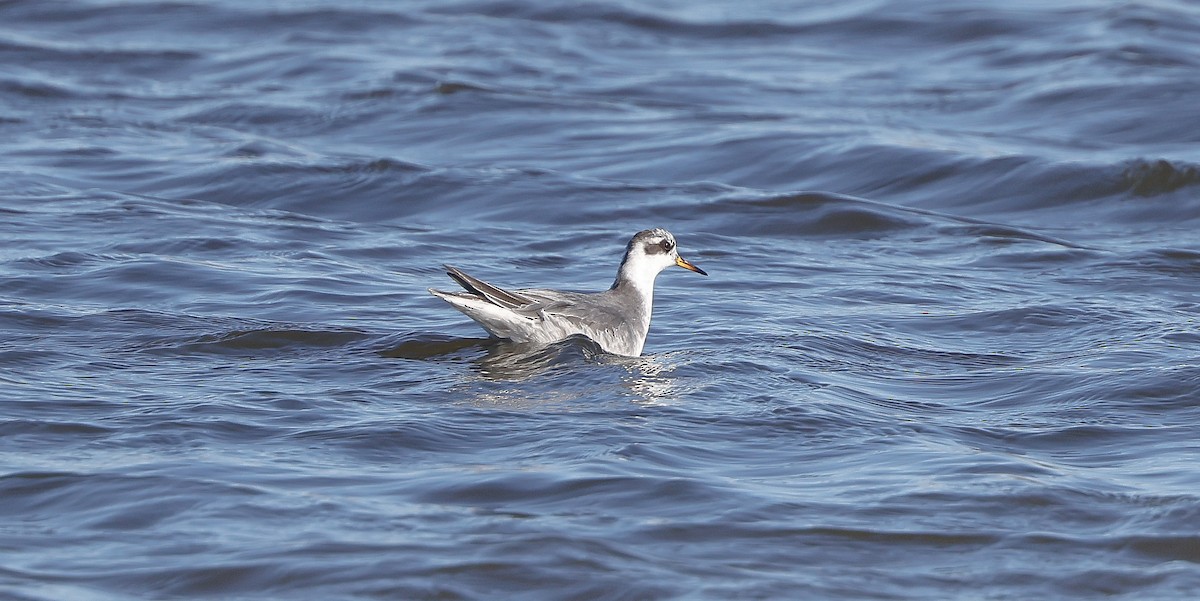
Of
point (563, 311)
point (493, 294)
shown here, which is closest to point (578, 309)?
point (563, 311)

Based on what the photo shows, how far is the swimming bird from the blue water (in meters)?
0.17

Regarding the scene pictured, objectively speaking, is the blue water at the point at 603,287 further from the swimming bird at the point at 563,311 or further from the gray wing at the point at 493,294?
the gray wing at the point at 493,294

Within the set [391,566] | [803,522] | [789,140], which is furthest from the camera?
[789,140]

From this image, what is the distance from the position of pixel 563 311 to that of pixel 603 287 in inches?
80.0

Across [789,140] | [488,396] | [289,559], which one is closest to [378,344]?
[488,396]

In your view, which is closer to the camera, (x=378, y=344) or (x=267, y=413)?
(x=267, y=413)

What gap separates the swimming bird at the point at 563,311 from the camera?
8.82 metres

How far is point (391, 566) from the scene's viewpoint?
5914 mm

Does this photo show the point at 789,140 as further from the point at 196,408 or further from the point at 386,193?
the point at 196,408

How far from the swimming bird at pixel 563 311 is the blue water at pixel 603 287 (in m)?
0.17

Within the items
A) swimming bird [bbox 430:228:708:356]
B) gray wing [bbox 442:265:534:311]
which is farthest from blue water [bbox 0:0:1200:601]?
gray wing [bbox 442:265:534:311]

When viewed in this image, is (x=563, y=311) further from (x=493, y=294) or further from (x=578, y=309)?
(x=493, y=294)

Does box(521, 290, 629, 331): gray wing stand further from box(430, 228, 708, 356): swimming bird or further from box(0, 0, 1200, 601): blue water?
box(0, 0, 1200, 601): blue water

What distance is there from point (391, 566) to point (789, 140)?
33.1 feet
